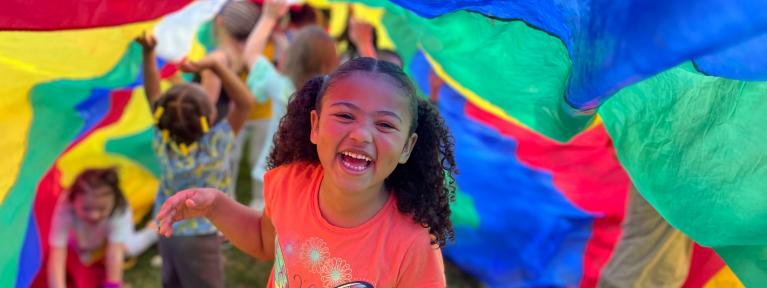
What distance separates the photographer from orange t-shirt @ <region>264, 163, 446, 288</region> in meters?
1.52

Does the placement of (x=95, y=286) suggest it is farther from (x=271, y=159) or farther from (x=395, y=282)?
(x=395, y=282)

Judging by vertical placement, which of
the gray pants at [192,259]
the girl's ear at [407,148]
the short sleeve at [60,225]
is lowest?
the gray pants at [192,259]

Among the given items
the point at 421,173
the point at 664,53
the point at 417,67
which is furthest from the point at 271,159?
the point at 417,67

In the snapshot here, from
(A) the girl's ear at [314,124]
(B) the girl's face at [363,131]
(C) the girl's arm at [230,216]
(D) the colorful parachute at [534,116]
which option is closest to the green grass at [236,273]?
(D) the colorful parachute at [534,116]

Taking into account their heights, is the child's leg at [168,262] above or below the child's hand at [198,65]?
below

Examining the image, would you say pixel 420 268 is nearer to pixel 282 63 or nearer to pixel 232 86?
pixel 232 86

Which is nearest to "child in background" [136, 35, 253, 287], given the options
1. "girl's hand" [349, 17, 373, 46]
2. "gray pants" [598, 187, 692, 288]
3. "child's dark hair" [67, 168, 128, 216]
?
"child's dark hair" [67, 168, 128, 216]

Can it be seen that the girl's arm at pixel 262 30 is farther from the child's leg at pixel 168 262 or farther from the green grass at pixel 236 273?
the child's leg at pixel 168 262

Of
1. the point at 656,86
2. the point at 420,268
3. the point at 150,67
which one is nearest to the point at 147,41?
the point at 150,67

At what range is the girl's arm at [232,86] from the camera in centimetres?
280

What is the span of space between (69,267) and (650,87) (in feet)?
7.88

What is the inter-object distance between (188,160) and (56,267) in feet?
2.31

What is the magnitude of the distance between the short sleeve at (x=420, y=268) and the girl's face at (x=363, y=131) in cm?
17

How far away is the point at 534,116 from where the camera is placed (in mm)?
2027
